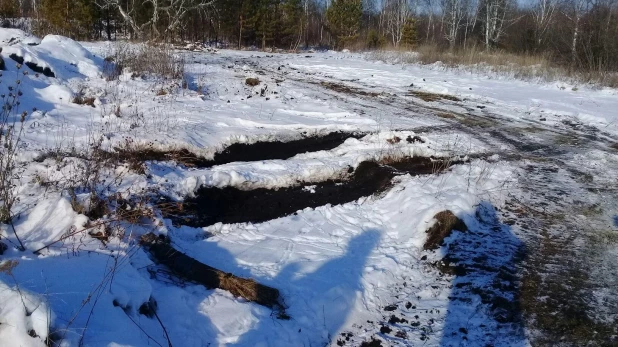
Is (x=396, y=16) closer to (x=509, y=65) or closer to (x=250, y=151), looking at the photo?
(x=509, y=65)

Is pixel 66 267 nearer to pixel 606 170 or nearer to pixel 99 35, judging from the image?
pixel 606 170

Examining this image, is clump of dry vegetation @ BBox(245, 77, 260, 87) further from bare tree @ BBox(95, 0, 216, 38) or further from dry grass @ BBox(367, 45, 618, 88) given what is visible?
dry grass @ BBox(367, 45, 618, 88)

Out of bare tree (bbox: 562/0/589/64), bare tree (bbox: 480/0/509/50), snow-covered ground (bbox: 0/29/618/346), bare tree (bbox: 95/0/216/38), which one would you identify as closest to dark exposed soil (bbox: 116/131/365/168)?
snow-covered ground (bbox: 0/29/618/346)

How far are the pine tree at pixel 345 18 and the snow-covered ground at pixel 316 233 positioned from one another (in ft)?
108

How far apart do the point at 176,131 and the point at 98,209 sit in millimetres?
3397

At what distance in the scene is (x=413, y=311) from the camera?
373cm

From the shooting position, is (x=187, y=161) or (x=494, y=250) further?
(x=187, y=161)

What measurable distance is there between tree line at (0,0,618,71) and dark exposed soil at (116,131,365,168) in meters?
10.4

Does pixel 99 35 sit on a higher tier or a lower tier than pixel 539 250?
higher

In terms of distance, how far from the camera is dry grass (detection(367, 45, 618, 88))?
45.0 feet

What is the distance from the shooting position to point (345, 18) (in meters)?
40.4

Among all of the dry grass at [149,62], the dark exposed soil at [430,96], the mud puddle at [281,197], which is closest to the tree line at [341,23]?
the dry grass at [149,62]

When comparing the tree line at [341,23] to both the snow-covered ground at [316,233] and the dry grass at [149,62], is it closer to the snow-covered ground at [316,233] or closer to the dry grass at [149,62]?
the dry grass at [149,62]

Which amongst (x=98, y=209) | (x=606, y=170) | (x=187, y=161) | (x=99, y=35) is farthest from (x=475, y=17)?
(x=98, y=209)
